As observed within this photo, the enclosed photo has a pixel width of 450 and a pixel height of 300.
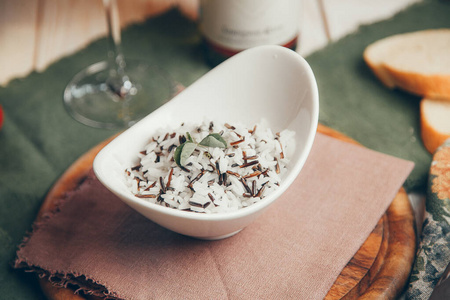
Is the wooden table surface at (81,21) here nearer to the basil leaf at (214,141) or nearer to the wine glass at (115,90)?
the wine glass at (115,90)

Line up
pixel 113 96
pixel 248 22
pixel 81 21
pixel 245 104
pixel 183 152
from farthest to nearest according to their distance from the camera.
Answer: pixel 81 21 → pixel 113 96 → pixel 248 22 → pixel 245 104 → pixel 183 152

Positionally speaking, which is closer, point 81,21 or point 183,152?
point 183,152

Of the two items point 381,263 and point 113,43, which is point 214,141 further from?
point 113,43

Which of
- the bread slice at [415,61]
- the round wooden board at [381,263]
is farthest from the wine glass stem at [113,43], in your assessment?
the bread slice at [415,61]

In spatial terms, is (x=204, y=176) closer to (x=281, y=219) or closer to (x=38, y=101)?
(x=281, y=219)

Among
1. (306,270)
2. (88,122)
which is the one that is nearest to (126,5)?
(88,122)

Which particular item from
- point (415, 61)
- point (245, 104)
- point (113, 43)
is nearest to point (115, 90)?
point (113, 43)
